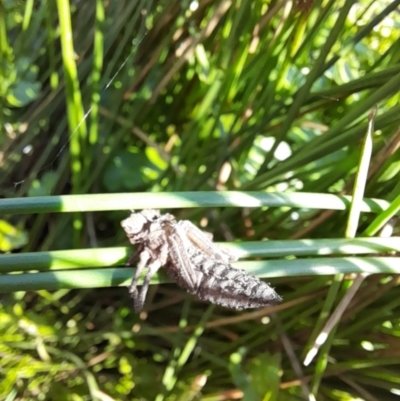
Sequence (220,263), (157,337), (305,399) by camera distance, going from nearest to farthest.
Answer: (220,263) → (305,399) → (157,337)

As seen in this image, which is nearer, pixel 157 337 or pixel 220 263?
pixel 220 263

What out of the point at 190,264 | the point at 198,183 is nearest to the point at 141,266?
the point at 190,264

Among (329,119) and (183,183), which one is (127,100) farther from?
(329,119)

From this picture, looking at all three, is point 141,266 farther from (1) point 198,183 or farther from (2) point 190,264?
(1) point 198,183

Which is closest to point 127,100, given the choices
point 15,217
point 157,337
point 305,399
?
point 15,217
